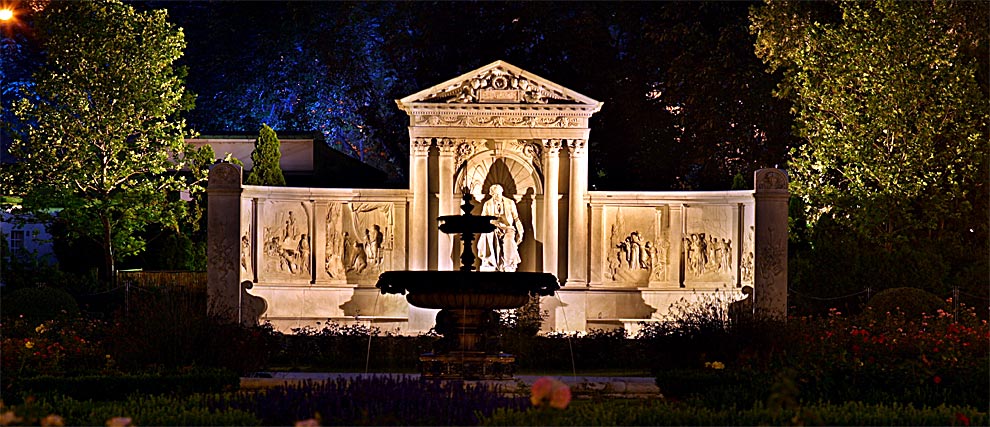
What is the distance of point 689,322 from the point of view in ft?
61.6

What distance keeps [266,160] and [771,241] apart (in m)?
11.4

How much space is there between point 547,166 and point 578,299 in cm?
273

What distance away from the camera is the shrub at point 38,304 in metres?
23.5

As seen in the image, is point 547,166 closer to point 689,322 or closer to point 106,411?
point 689,322

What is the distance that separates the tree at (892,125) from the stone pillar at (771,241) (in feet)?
17.6

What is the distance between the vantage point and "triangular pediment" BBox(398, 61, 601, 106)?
25812mm

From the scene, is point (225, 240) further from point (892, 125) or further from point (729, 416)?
point (892, 125)

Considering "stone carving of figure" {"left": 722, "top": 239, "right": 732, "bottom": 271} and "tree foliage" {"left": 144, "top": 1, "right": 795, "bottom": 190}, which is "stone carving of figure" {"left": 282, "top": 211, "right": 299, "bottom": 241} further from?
"tree foliage" {"left": 144, "top": 1, "right": 795, "bottom": 190}

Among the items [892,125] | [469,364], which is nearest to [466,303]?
[469,364]

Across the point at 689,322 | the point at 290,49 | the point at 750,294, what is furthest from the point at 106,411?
the point at 290,49

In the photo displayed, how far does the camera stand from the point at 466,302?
16562 mm

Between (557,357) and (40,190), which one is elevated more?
(40,190)

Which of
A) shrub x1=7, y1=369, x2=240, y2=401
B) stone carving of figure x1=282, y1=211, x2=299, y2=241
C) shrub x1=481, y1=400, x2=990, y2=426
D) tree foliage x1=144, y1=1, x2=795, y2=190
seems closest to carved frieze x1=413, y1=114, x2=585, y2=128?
stone carving of figure x1=282, y1=211, x2=299, y2=241

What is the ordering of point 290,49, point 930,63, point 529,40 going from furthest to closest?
point 290,49 < point 529,40 < point 930,63
